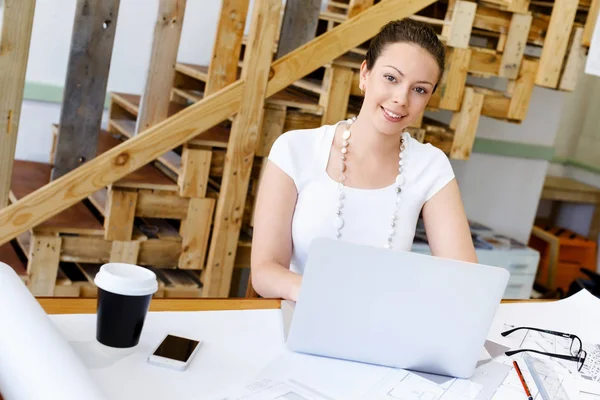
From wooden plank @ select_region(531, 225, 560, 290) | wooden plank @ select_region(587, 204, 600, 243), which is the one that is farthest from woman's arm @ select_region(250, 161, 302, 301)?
wooden plank @ select_region(587, 204, 600, 243)

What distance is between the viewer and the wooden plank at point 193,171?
2.72m

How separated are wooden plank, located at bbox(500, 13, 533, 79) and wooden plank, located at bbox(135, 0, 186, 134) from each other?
1.39 meters

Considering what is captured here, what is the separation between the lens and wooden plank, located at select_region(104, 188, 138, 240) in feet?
8.71

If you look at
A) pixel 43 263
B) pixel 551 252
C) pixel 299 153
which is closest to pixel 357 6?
pixel 299 153

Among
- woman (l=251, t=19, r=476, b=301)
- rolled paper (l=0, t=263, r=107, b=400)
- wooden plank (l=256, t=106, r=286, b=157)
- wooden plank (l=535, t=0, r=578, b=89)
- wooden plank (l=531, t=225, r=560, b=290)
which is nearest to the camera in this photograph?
rolled paper (l=0, t=263, r=107, b=400)

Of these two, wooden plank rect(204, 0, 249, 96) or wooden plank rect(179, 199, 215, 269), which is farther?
wooden plank rect(179, 199, 215, 269)

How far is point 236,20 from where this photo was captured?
2.67m

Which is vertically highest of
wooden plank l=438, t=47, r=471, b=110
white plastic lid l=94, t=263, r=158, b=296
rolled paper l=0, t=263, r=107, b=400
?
wooden plank l=438, t=47, r=471, b=110

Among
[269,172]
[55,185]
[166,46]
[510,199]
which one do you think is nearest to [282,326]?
[269,172]

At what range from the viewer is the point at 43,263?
8.59ft

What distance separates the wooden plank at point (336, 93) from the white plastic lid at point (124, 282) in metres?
1.85

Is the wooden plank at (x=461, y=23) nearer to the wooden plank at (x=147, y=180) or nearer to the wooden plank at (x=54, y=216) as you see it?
the wooden plank at (x=147, y=180)

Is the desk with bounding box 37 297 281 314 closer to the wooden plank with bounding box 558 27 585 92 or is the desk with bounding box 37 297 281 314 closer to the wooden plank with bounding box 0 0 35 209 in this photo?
the wooden plank with bounding box 0 0 35 209

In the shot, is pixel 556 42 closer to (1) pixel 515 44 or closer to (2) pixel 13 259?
(1) pixel 515 44
